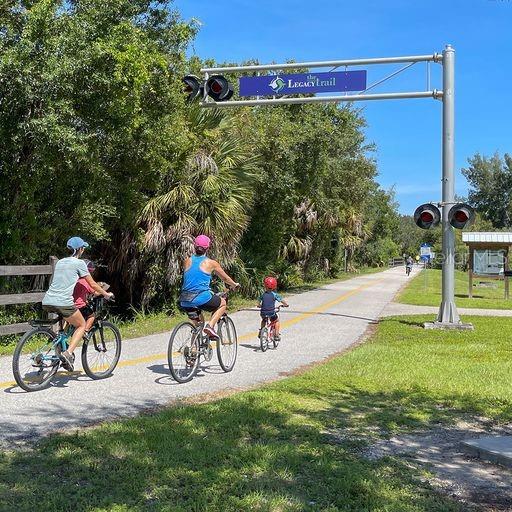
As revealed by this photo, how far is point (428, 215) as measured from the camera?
46.1 ft

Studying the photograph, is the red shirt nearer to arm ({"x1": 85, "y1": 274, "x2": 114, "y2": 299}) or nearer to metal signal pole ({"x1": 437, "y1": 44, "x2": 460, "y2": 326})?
arm ({"x1": 85, "y1": 274, "x2": 114, "y2": 299})

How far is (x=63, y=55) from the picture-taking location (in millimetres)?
10422

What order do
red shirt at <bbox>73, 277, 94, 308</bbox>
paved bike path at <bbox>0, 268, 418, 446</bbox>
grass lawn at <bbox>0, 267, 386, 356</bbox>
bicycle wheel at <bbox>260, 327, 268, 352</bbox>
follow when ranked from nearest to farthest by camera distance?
paved bike path at <bbox>0, 268, 418, 446</bbox>, red shirt at <bbox>73, 277, 94, 308</bbox>, bicycle wheel at <bbox>260, 327, 268, 352</bbox>, grass lawn at <bbox>0, 267, 386, 356</bbox>

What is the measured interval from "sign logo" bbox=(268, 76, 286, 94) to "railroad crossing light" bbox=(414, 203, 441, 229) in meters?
4.54

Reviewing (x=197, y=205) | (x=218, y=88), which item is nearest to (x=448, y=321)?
(x=197, y=205)

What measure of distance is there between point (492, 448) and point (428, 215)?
941 cm

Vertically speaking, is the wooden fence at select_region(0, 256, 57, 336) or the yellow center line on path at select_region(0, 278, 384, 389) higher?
the wooden fence at select_region(0, 256, 57, 336)

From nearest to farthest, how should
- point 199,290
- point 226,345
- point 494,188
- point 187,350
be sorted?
point 187,350
point 199,290
point 226,345
point 494,188

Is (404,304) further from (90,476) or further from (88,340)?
(90,476)

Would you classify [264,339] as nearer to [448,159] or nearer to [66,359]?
[66,359]

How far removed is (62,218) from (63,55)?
11.6 feet

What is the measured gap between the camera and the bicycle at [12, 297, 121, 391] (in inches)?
275

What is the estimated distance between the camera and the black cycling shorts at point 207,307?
818 centimetres

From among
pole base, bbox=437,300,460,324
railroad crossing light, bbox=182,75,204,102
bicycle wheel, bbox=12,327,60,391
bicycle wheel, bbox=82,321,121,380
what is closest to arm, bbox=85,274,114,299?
bicycle wheel, bbox=82,321,121,380
